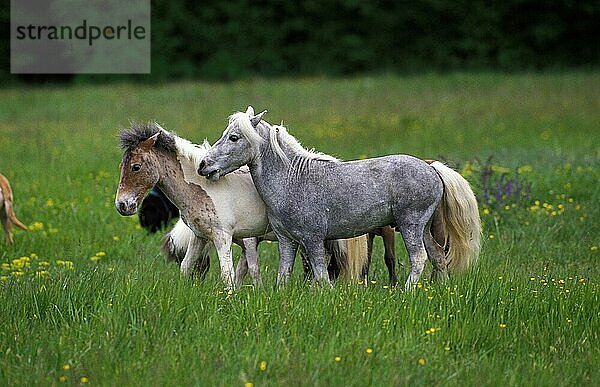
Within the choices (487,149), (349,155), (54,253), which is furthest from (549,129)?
(54,253)

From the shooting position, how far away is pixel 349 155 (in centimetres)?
1354

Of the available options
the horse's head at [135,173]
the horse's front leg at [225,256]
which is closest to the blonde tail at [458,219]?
the horse's front leg at [225,256]

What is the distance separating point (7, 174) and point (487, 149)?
282 inches

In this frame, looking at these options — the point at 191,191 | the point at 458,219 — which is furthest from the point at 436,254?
the point at 191,191

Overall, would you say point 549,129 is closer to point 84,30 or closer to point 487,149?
point 487,149

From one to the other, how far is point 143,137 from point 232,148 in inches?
27.2

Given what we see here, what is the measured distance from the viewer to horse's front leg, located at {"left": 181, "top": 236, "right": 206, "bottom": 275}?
6625 mm

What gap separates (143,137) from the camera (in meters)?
6.31

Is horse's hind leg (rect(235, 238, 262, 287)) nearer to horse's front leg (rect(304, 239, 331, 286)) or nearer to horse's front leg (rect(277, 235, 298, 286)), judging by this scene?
horse's front leg (rect(277, 235, 298, 286))

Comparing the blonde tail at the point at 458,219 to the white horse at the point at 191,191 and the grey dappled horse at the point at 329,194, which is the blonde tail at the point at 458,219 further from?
the white horse at the point at 191,191

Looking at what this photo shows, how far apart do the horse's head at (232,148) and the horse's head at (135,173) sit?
15.6 inches

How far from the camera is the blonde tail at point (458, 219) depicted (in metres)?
6.43

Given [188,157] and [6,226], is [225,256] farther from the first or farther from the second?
[6,226]

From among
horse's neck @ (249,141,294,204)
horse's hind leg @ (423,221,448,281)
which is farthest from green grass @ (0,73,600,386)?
horse's neck @ (249,141,294,204)
